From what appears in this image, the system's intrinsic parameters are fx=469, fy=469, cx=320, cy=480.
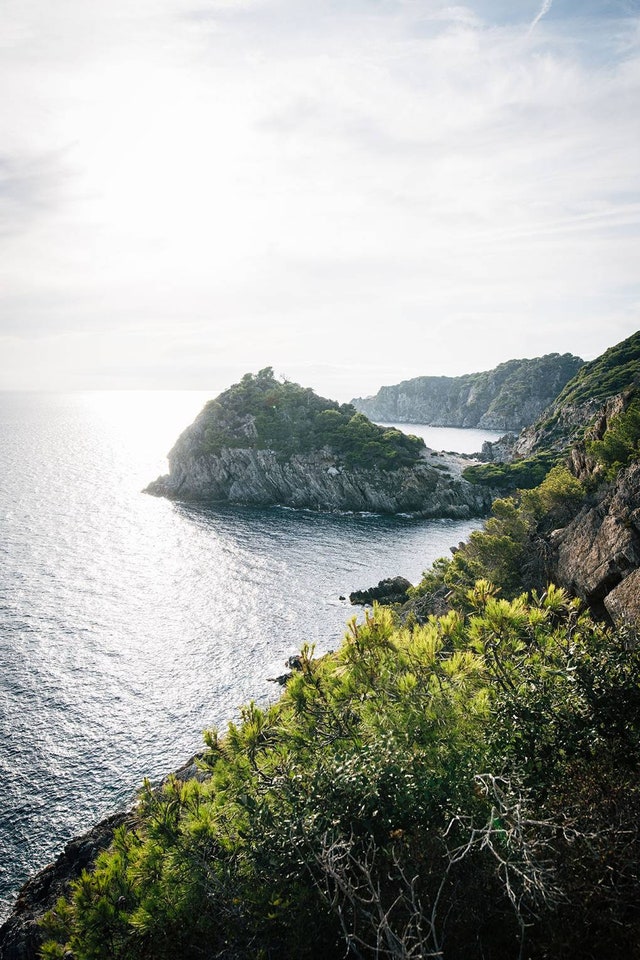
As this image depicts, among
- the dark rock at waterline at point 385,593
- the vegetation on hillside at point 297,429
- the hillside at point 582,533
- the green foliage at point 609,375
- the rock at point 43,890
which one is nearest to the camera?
the rock at point 43,890

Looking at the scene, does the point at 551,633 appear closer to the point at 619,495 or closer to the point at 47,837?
the point at 619,495

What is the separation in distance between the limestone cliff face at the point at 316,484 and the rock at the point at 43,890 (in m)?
74.4

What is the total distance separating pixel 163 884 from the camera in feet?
22.7

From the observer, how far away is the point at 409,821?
6141mm

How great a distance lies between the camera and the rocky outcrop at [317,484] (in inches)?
3696

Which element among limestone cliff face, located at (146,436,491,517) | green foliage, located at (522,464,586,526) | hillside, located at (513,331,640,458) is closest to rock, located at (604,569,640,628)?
green foliage, located at (522,464,586,526)

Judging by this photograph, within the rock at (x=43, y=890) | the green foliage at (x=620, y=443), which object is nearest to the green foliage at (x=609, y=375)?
the green foliage at (x=620, y=443)

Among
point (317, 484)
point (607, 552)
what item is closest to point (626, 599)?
point (607, 552)

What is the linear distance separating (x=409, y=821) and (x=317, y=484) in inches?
3580

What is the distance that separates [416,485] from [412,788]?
90824 mm

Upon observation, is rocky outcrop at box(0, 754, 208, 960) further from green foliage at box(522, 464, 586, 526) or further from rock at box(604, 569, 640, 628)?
green foliage at box(522, 464, 586, 526)

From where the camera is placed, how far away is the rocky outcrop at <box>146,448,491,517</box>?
9388 centimetres

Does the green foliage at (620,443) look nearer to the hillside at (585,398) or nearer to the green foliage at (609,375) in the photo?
the hillside at (585,398)

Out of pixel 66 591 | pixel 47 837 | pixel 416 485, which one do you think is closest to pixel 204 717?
pixel 47 837
